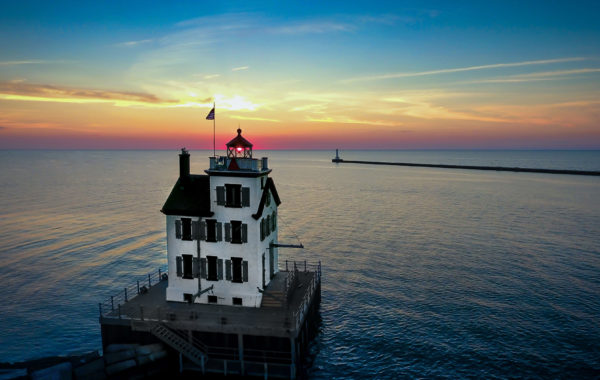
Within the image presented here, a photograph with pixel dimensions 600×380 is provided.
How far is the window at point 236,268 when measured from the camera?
3306cm

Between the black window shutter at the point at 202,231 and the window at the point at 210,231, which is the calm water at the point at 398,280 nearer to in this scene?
the window at the point at 210,231

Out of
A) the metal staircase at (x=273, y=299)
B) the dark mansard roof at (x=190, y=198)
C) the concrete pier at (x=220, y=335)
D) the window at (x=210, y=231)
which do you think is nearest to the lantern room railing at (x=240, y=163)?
the dark mansard roof at (x=190, y=198)

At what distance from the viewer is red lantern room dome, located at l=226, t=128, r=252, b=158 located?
110 ft

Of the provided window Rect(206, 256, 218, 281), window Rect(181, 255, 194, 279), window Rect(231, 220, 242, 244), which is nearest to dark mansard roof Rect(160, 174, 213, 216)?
window Rect(231, 220, 242, 244)

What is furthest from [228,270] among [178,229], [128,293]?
[128,293]

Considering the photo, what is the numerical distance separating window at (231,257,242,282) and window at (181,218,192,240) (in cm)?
417

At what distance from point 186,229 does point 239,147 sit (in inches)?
319

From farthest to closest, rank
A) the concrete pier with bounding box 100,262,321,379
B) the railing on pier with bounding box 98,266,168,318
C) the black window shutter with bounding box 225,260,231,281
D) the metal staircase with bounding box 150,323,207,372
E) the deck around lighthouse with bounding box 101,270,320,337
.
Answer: the railing on pier with bounding box 98,266,168,318 → the black window shutter with bounding box 225,260,231,281 → the metal staircase with bounding box 150,323,207,372 → the concrete pier with bounding box 100,262,321,379 → the deck around lighthouse with bounding box 101,270,320,337

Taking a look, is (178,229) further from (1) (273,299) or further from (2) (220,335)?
(1) (273,299)

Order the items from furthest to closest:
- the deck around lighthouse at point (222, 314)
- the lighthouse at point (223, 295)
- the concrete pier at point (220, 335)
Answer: the lighthouse at point (223, 295) < the concrete pier at point (220, 335) < the deck around lighthouse at point (222, 314)

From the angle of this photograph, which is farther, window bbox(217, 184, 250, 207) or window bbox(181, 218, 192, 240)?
window bbox(181, 218, 192, 240)

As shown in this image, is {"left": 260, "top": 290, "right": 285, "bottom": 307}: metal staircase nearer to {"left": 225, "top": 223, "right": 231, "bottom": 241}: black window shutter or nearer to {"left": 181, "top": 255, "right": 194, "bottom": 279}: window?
{"left": 225, "top": 223, "right": 231, "bottom": 241}: black window shutter

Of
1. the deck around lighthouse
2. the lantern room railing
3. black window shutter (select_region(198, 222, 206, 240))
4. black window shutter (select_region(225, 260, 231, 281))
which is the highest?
the lantern room railing

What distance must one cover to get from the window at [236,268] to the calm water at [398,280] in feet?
31.8
